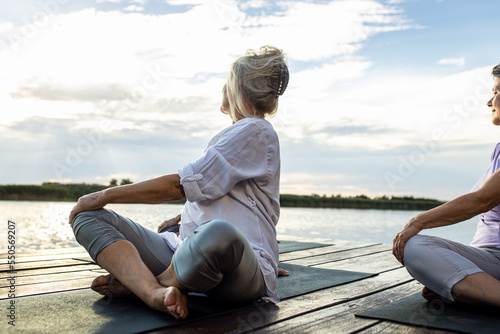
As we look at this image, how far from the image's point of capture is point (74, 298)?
186 cm

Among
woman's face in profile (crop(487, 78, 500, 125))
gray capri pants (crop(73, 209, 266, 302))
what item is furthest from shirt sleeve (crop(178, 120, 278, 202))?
woman's face in profile (crop(487, 78, 500, 125))

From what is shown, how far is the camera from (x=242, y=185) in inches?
68.1

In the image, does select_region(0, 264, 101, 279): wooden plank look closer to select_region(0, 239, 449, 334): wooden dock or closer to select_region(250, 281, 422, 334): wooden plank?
select_region(0, 239, 449, 334): wooden dock

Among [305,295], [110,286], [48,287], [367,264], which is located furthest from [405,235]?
[48,287]

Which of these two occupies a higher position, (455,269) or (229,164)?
(229,164)

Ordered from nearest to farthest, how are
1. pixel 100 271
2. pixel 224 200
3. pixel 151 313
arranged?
pixel 151 313 → pixel 224 200 → pixel 100 271

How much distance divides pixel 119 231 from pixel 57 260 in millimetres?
1542

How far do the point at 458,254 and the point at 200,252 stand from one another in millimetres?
1014

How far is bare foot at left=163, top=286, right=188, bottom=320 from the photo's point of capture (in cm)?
144

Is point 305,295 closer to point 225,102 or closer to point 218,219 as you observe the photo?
point 218,219

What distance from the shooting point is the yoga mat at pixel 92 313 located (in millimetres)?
1410

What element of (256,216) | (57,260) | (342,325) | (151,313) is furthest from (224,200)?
(57,260)

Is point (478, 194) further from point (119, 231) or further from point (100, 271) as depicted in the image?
point (100, 271)

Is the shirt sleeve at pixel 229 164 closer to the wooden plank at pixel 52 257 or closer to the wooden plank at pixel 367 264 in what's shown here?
the wooden plank at pixel 367 264
